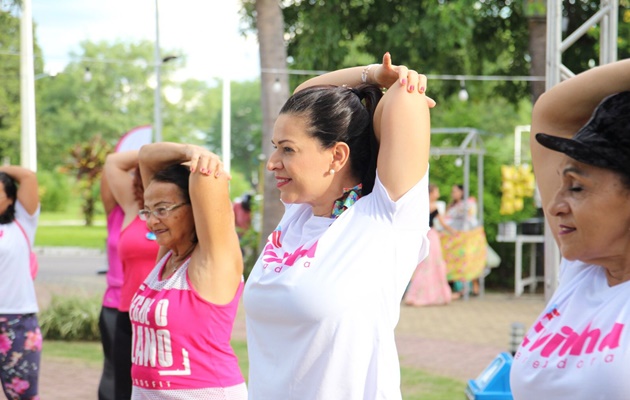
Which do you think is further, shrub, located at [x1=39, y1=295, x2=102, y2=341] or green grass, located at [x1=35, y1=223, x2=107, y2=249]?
green grass, located at [x1=35, y1=223, x2=107, y2=249]

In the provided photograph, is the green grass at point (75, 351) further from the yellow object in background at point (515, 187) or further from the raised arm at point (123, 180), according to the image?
the yellow object in background at point (515, 187)

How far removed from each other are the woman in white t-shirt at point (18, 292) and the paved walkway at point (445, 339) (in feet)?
5.92

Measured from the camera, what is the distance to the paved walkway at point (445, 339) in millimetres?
8406

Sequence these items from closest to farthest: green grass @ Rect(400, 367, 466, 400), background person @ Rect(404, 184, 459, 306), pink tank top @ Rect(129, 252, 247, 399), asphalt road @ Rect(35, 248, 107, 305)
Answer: pink tank top @ Rect(129, 252, 247, 399) < green grass @ Rect(400, 367, 466, 400) < asphalt road @ Rect(35, 248, 107, 305) < background person @ Rect(404, 184, 459, 306)

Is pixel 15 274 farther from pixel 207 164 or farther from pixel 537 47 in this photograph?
pixel 537 47

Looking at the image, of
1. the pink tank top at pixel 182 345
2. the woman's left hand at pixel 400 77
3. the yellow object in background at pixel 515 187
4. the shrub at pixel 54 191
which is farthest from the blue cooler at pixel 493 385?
the shrub at pixel 54 191

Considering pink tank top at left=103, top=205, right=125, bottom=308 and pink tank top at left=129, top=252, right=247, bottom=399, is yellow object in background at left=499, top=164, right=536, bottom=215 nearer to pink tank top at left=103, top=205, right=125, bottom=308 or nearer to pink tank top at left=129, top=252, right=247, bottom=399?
pink tank top at left=103, top=205, right=125, bottom=308

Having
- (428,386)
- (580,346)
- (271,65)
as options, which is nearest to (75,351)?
(428,386)

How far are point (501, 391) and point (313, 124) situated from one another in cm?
260

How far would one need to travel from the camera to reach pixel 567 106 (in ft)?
7.95

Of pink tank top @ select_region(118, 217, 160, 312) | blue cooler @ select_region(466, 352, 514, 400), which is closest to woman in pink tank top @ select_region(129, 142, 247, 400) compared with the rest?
pink tank top @ select_region(118, 217, 160, 312)

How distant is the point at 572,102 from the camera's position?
2.40m


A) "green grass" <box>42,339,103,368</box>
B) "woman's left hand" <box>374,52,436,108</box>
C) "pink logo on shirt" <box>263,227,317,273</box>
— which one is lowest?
"green grass" <box>42,339,103,368</box>

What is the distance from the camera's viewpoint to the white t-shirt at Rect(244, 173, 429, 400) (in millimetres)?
2537
